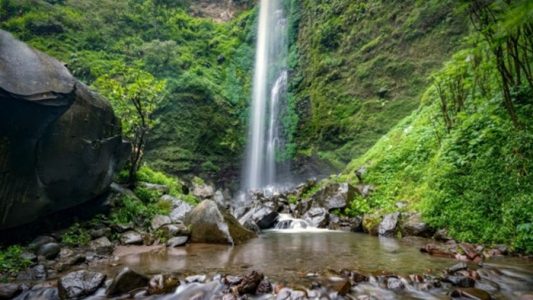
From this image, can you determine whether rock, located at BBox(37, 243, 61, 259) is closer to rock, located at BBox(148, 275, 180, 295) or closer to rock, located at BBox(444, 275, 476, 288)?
rock, located at BBox(148, 275, 180, 295)

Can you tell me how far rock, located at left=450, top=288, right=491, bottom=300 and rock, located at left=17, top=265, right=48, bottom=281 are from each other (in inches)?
260

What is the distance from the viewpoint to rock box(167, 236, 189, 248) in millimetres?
8797

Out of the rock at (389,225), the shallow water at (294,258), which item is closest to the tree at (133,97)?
the shallow water at (294,258)

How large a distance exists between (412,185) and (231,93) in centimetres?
2186

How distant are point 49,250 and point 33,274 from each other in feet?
3.64

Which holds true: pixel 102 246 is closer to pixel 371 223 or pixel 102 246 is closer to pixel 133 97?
pixel 133 97

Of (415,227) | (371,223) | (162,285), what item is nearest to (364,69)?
(371,223)

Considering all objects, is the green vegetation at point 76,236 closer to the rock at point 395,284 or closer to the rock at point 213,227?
the rock at point 213,227

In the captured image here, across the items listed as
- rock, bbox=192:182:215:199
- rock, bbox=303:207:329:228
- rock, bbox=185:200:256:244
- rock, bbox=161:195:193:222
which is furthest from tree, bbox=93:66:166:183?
rock, bbox=303:207:329:228

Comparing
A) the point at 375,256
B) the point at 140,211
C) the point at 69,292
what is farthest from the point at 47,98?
the point at 375,256

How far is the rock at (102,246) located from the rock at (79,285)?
101 inches

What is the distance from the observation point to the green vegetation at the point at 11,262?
6080 mm

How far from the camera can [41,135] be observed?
6.88m

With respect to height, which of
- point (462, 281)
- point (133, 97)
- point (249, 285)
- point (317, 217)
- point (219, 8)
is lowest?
point (249, 285)
